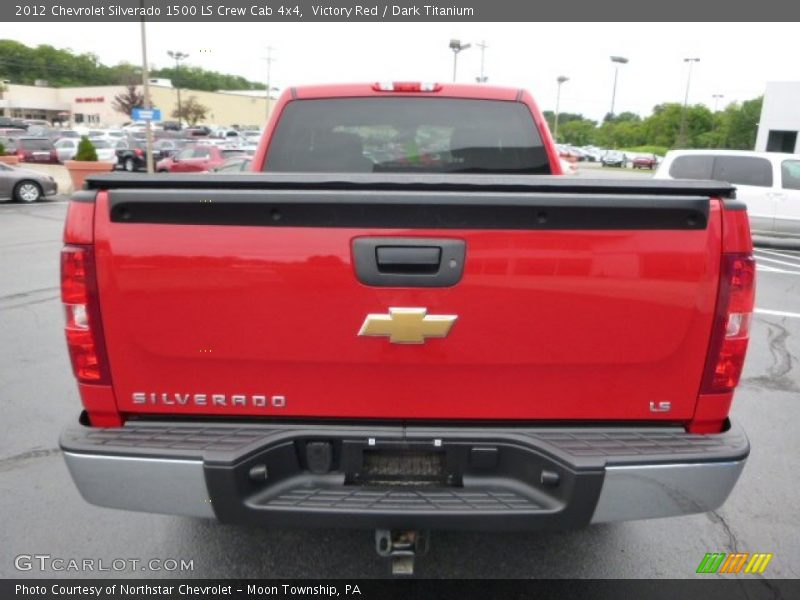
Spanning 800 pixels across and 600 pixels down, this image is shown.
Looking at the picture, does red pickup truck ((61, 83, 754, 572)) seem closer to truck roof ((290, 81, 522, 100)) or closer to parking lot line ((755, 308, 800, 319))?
A: truck roof ((290, 81, 522, 100))

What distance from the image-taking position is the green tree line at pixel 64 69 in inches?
4407

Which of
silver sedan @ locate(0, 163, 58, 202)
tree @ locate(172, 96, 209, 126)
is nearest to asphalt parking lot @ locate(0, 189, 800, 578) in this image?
silver sedan @ locate(0, 163, 58, 202)

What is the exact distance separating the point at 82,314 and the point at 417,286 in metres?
1.13

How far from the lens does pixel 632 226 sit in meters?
2.06

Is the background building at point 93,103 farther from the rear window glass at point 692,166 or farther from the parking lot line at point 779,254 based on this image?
the parking lot line at point 779,254

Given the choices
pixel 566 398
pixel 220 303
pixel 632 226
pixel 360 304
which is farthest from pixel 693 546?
pixel 220 303

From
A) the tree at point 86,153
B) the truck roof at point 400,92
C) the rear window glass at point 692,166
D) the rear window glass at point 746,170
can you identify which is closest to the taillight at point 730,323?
the truck roof at point 400,92

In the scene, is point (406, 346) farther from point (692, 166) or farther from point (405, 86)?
point (692, 166)

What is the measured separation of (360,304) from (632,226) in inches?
35.9

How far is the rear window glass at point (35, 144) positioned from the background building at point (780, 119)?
3988cm

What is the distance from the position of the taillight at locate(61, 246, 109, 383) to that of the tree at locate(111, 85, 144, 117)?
84.4 meters

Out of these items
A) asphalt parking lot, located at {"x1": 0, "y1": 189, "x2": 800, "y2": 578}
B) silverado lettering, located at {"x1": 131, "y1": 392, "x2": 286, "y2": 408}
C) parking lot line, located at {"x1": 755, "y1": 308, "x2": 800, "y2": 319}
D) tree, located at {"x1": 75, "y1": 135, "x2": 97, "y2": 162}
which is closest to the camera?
silverado lettering, located at {"x1": 131, "y1": 392, "x2": 286, "y2": 408}

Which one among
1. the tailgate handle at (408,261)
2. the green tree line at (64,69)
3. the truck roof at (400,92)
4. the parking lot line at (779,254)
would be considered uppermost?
the green tree line at (64,69)

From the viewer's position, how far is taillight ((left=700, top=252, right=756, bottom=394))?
2.08 meters
